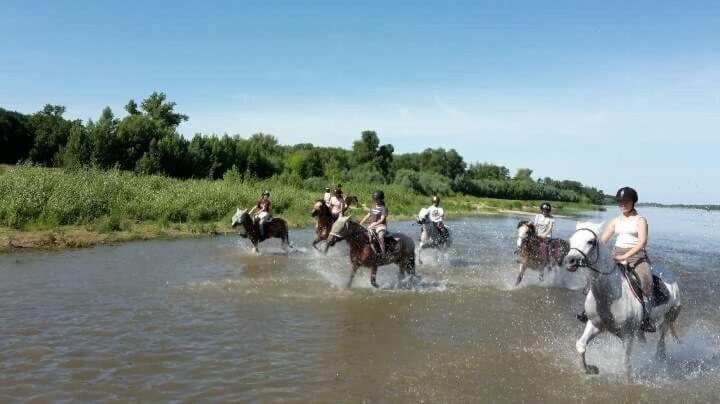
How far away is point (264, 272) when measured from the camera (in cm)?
1545

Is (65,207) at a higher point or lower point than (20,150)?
lower

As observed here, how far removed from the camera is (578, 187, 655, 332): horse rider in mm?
7121

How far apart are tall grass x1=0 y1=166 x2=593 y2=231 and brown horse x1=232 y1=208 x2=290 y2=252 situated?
275 inches

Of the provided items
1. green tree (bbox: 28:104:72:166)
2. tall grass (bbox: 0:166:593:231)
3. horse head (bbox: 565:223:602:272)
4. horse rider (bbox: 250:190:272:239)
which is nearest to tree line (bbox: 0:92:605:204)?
green tree (bbox: 28:104:72:166)

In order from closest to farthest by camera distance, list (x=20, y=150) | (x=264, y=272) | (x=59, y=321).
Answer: (x=59, y=321), (x=264, y=272), (x=20, y=150)

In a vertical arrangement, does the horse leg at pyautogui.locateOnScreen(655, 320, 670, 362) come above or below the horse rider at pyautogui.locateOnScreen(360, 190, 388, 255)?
below

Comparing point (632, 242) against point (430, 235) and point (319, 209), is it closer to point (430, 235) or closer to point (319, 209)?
point (319, 209)

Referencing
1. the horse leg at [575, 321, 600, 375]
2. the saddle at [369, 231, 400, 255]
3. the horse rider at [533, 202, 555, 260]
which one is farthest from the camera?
the horse rider at [533, 202, 555, 260]

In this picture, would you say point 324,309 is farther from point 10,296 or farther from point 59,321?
point 10,296

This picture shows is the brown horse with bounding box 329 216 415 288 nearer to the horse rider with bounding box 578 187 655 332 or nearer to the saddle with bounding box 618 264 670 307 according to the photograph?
the horse rider with bounding box 578 187 655 332

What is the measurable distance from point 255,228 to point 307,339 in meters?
11.5

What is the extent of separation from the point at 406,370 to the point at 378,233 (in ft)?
18.8

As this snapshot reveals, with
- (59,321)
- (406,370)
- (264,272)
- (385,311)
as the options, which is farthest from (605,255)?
(264,272)

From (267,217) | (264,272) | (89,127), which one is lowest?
(264,272)
